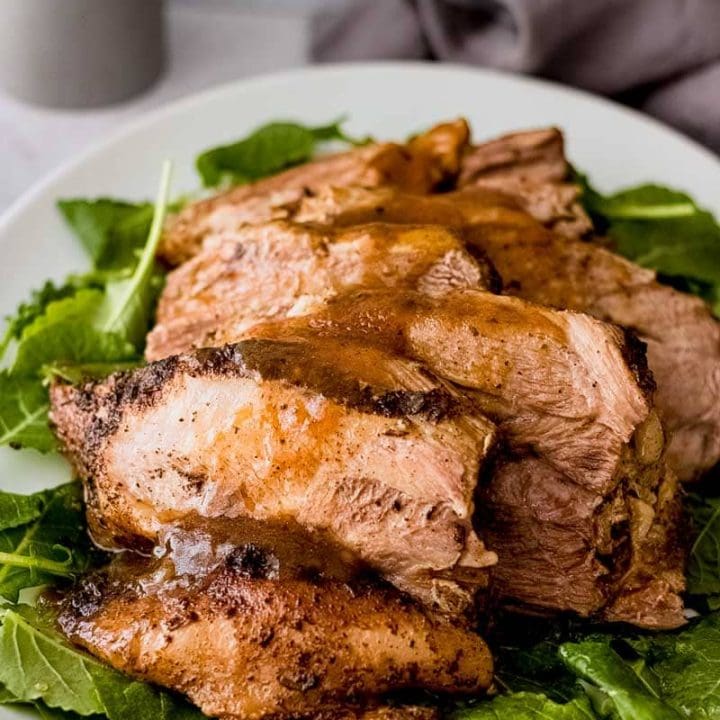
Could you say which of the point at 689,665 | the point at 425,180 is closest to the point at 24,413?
the point at 425,180

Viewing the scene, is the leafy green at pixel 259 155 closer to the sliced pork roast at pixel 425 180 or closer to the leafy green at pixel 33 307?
the sliced pork roast at pixel 425 180

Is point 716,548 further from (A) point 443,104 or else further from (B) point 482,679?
(A) point 443,104

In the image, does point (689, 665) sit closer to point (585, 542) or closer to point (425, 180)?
point (585, 542)

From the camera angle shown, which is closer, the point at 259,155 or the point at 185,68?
the point at 259,155

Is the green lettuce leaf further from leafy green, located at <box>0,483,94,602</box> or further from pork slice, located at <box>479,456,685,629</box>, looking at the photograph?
leafy green, located at <box>0,483,94,602</box>

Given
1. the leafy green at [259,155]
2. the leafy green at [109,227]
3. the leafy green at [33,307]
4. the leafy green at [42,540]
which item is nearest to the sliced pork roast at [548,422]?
the leafy green at [42,540]
